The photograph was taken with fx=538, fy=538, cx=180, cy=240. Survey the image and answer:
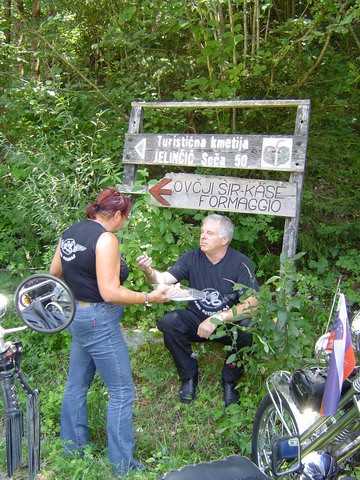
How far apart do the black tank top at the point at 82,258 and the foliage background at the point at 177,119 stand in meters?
1.60

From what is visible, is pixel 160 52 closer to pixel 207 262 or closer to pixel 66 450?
pixel 207 262

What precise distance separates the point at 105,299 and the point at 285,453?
48.8 inches

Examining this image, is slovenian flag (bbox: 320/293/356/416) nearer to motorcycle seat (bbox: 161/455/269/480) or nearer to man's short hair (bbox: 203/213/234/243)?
motorcycle seat (bbox: 161/455/269/480)

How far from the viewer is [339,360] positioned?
2.43 metres

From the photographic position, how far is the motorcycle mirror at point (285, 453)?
2.63m

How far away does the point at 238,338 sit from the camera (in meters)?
3.99

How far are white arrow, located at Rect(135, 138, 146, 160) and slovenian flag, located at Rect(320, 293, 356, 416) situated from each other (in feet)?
9.55

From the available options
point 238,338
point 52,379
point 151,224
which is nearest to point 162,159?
point 151,224

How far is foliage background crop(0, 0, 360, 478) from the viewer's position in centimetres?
498

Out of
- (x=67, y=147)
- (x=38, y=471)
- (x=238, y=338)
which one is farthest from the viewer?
(x=67, y=147)

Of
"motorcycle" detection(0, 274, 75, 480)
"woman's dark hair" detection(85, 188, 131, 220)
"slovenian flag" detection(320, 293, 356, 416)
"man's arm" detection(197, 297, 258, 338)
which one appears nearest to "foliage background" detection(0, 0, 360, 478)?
"man's arm" detection(197, 297, 258, 338)

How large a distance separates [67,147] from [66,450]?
3.28 m

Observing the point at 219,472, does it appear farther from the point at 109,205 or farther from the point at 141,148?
the point at 141,148

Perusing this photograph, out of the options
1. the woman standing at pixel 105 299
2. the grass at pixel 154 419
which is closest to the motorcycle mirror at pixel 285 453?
the grass at pixel 154 419
